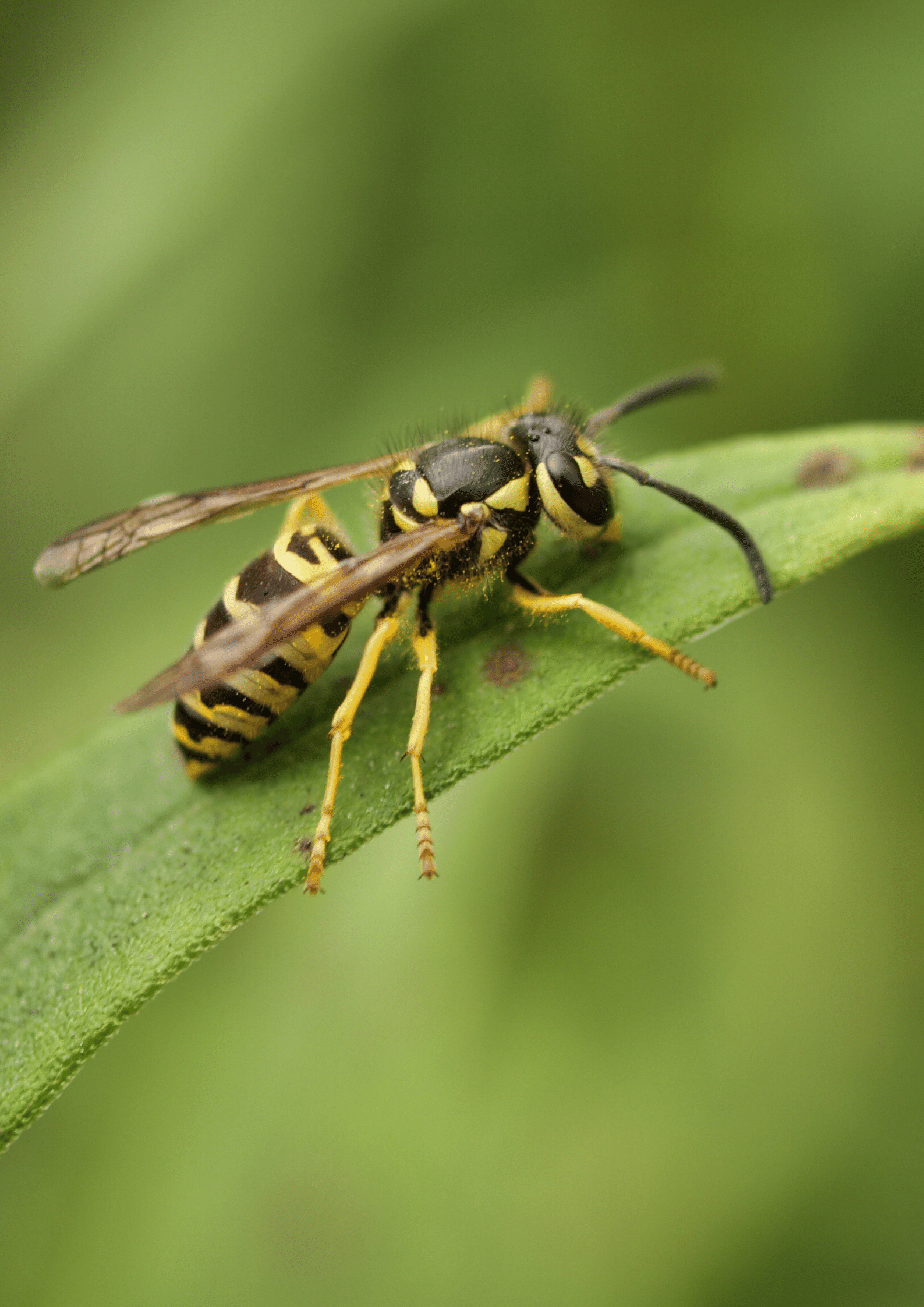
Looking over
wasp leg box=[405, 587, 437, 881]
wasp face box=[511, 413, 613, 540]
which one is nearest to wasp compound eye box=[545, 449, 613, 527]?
wasp face box=[511, 413, 613, 540]

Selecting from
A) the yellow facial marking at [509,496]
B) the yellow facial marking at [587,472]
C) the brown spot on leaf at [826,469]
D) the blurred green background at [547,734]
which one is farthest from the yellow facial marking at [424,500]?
the brown spot on leaf at [826,469]

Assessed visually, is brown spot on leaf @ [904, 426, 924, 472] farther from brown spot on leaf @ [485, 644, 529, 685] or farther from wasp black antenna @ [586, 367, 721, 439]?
brown spot on leaf @ [485, 644, 529, 685]

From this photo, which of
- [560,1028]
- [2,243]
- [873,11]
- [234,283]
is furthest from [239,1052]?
[873,11]

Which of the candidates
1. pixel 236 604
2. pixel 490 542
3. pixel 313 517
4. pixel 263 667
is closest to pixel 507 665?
pixel 490 542

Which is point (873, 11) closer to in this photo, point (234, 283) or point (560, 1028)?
point (234, 283)

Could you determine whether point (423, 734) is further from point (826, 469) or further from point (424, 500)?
point (826, 469)

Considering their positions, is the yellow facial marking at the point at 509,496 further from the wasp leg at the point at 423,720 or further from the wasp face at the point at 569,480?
the wasp leg at the point at 423,720
